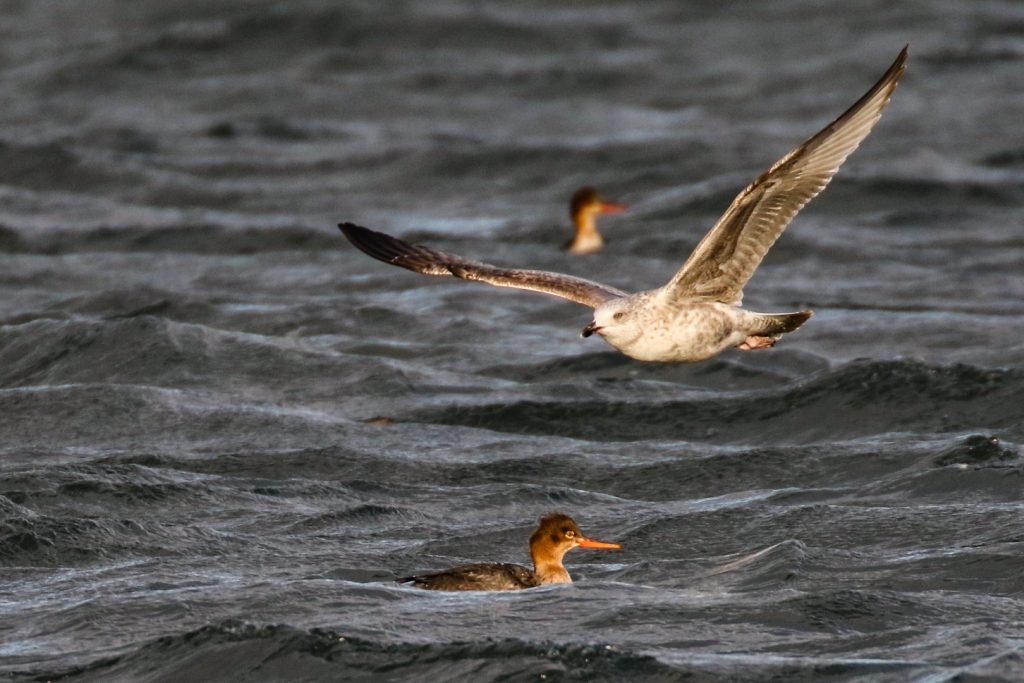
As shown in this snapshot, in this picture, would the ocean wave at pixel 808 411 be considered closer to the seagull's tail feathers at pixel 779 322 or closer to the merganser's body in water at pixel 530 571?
the seagull's tail feathers at pixel 779 322

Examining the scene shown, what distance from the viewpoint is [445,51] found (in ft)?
110

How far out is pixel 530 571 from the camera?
33.6 feet

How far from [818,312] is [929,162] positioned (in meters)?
7.24

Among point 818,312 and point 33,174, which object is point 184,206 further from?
point 818,312

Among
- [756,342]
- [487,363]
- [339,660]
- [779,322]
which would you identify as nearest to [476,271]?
[756,342]

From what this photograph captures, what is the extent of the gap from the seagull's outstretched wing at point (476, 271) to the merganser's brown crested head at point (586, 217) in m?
8.29

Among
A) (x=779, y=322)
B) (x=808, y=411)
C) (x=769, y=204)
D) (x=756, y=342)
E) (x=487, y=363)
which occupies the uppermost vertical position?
(x=769, y=204)

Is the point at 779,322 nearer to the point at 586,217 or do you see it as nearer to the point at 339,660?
the point at 339,660

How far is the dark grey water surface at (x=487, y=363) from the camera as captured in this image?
946 cm

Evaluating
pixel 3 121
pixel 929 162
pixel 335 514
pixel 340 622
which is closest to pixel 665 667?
pixel 340 622

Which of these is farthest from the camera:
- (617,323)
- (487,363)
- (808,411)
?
(487,363)

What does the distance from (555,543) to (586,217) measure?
11080mm

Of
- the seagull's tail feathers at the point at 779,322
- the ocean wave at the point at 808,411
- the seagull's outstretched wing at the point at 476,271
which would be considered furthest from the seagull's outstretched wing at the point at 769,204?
the ocean wave at the point at 808,411

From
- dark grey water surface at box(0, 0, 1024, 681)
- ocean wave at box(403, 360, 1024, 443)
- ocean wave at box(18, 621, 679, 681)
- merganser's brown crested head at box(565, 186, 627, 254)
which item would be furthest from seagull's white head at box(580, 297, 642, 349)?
merganser's brown crested head at box(565, 186, 627, 254)
